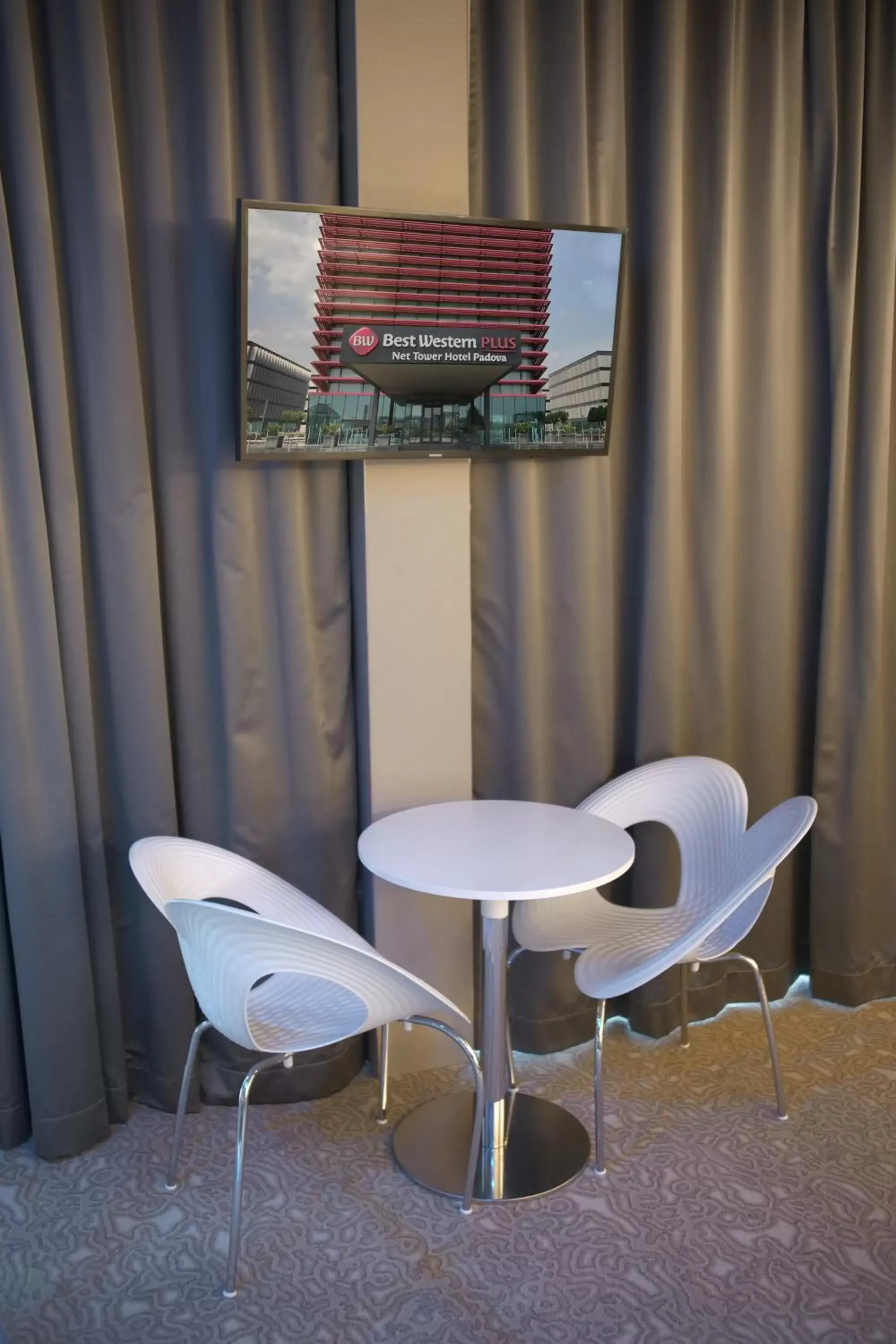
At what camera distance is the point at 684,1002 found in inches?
115

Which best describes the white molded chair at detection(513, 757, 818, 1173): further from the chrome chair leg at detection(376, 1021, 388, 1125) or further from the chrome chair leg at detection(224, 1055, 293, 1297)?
the chrome chair leg at detection(224, 1055, 293, 1297)

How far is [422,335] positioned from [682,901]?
1518mm

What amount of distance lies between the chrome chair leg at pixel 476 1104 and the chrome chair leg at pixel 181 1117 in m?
0.47

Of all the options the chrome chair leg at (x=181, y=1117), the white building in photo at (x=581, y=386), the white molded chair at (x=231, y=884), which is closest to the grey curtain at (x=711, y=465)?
the white building in photo at (x=581, y=386)

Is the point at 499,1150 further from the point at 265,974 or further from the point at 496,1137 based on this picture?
the point at 265,974

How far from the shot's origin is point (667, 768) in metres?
2.90

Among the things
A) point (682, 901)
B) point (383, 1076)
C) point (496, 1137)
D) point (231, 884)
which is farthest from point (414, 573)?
point (496, 1137)

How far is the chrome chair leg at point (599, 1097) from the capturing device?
2396 mm

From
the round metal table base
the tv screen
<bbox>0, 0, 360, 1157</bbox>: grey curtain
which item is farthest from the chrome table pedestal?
the tv screen

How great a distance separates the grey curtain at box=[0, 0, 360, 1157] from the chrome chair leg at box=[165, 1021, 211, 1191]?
238mm

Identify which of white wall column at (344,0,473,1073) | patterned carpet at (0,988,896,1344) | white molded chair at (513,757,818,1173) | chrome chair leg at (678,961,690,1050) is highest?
white wall column at (344,0,473,1073)

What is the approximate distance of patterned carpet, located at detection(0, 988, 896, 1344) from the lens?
2014 mm

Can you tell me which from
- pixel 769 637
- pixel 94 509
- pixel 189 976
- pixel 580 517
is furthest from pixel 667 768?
pixel 94 509

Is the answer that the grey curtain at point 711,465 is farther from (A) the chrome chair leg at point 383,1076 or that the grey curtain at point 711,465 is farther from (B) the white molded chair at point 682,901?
(A) the chrome chair leg at point 383,1076
